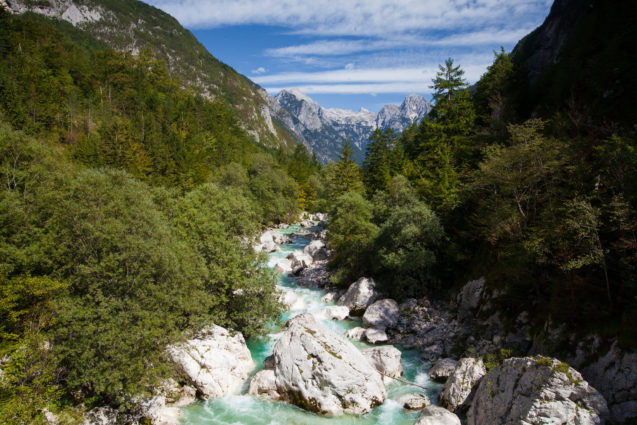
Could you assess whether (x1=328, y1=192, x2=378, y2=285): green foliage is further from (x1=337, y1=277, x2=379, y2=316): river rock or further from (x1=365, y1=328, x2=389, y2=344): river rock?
(x1=365, y1=328, x2=389, y2=344): river rock

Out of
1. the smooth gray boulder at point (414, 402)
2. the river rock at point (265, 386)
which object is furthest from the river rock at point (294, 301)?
the smooth gray boulder at point (414, 402)

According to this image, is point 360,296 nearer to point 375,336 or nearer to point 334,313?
point 334,313

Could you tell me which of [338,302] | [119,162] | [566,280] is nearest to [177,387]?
[338,302]

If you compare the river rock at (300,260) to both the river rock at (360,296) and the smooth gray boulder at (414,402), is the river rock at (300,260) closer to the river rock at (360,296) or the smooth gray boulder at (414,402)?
the river rock at (360,296)

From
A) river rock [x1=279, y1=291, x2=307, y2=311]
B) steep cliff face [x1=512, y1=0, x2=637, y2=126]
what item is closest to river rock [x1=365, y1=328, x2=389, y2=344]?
river rock [x1=279, y1=291, x2=307, y2=311]

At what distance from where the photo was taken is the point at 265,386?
17.5 meters

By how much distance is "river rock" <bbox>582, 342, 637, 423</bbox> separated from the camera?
35.8 feet

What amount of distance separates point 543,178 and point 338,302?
19341 millimetres

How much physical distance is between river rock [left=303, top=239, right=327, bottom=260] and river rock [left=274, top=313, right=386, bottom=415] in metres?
25.5

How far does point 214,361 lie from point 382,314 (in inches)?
525

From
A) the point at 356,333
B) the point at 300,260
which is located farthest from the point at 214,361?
the point at 300,260

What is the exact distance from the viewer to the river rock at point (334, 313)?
2716cm

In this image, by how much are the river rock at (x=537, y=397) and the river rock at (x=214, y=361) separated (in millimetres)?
12380

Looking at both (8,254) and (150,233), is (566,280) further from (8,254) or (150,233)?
(8,254)
